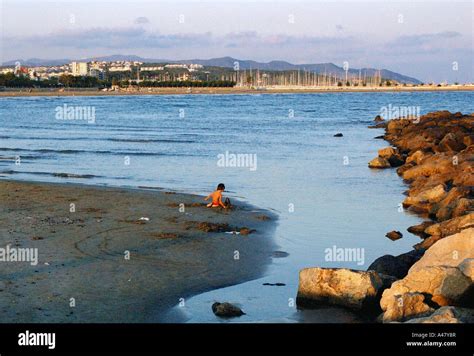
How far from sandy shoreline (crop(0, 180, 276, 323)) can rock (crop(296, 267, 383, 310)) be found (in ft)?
5.02

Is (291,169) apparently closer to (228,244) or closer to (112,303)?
(228,244)

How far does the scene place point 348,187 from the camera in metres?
23.3

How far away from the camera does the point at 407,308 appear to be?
31.2 feet

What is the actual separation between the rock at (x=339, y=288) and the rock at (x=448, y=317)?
4.81 feet

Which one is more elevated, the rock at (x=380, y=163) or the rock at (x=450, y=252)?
the rock at (x=450, y=252)

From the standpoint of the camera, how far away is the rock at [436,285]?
9867 millimetres

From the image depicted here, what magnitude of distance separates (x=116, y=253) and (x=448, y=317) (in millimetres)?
6592

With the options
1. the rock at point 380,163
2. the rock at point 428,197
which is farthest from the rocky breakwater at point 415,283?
the rock at point 380,163

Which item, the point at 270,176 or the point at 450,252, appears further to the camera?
the point at 270,176

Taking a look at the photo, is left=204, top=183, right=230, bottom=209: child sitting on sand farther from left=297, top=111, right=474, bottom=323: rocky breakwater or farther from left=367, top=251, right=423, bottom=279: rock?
left=367, top=251, right=423, bottom=279: rock

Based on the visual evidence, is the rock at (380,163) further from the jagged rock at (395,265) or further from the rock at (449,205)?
the jagged rock at (395,265)

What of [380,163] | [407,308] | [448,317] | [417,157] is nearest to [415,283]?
[407,308]

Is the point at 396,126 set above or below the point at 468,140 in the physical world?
below

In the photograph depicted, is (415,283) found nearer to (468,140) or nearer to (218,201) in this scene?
(218,201)
